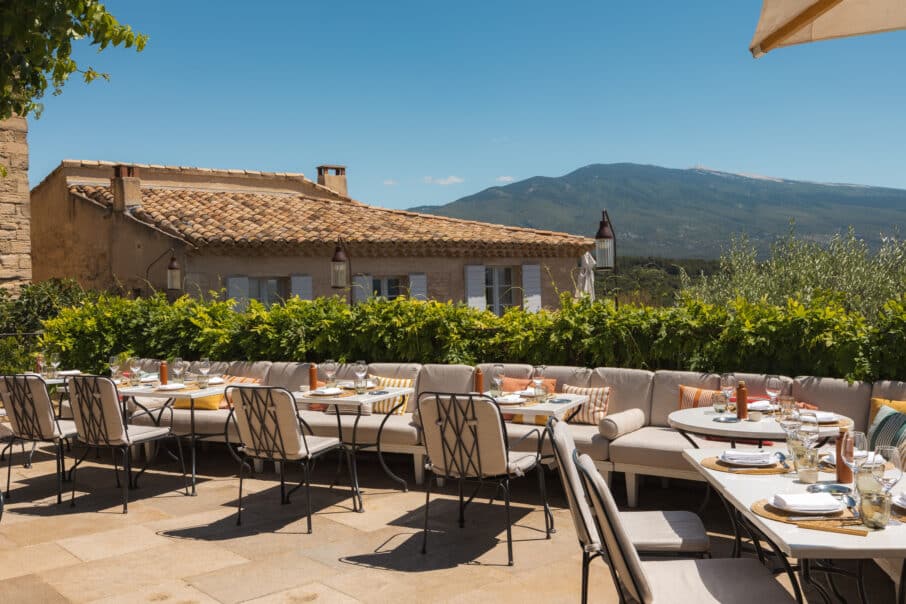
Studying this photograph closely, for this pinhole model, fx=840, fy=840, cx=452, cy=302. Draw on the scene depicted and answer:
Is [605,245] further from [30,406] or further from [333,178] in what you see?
[333,178]

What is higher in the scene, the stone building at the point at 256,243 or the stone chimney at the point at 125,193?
the stone chimney at the point at 125,193

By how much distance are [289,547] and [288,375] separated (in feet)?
10.4

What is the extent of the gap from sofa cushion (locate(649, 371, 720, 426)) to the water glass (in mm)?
3795

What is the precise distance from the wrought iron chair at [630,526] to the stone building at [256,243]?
11.8 m

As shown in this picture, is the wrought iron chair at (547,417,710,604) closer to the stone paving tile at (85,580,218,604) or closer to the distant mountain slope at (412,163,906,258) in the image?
the stone paving tile at (85,580,218,604)

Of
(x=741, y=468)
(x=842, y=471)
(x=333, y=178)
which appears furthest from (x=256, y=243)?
(x=842, y=471)

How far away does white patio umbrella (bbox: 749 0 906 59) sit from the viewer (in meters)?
3.57

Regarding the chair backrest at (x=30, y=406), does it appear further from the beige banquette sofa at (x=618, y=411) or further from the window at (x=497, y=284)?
the window at (x=497, y=284)

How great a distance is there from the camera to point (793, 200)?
95.1 metres

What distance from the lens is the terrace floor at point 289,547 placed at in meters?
4.56

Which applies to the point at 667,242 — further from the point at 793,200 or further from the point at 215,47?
the point at 215,47

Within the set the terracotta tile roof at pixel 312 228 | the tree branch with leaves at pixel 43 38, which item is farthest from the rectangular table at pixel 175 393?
the terracotta tile roof at pixel 312 228

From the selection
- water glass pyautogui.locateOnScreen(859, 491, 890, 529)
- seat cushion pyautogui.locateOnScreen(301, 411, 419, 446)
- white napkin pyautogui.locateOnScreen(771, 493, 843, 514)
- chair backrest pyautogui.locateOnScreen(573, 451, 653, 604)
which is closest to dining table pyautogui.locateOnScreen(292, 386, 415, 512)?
seat cushion pyautogui.locateOnScreen(301, 411, 419, 446)

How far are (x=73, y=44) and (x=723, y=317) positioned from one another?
5.12 metres
